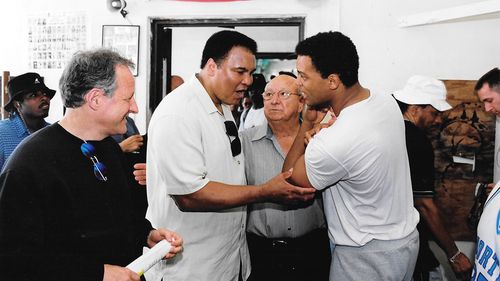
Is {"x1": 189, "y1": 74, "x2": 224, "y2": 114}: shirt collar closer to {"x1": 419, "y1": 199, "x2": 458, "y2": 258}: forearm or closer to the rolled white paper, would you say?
the rolled white paper

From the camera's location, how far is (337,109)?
1.87m

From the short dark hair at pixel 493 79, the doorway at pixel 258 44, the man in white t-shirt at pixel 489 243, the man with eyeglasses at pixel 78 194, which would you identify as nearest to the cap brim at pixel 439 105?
the short dark hair at pixel 493 79

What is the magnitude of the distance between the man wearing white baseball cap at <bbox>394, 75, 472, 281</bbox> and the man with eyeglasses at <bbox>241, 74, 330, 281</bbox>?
56cm

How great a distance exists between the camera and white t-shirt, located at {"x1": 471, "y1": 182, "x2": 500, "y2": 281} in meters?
1.56

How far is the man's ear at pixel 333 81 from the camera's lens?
1.80m

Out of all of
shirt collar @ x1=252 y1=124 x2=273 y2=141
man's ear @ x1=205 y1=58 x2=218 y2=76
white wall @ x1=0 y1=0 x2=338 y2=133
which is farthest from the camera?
white wall @ x1=0 y1=0 x2=338 y2=133

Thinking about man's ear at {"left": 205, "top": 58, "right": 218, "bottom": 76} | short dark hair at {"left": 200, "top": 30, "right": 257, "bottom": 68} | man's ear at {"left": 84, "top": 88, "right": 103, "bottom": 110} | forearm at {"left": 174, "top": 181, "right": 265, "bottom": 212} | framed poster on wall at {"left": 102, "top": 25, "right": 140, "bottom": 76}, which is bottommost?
forearm at {"left": 174, "top": 181, "right": 265, "bottom": 212}

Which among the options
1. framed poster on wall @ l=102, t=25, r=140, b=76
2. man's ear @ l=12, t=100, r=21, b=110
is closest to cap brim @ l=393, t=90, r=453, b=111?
framed poster on wall @ l=102, t=25, r=140, b=76

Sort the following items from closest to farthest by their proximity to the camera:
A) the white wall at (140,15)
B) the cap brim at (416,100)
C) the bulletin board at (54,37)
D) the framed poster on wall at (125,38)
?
the cap brim at (416,100)
the white wall at (140,15)
the framed poster on wall at (125,38)
the bulletin board at (54,37)

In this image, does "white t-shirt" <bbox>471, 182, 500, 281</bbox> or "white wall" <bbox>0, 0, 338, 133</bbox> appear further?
"white wall" <bbox>0, 0, 338, 133</bbox>

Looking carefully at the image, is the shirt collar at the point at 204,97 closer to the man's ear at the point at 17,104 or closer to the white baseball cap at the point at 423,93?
the white baseball cap at the point at 423,93

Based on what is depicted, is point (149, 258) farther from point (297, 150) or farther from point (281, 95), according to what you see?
point (281, 95)

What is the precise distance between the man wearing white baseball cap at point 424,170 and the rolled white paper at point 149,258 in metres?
1.48

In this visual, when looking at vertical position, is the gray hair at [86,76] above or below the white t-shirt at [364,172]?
above
